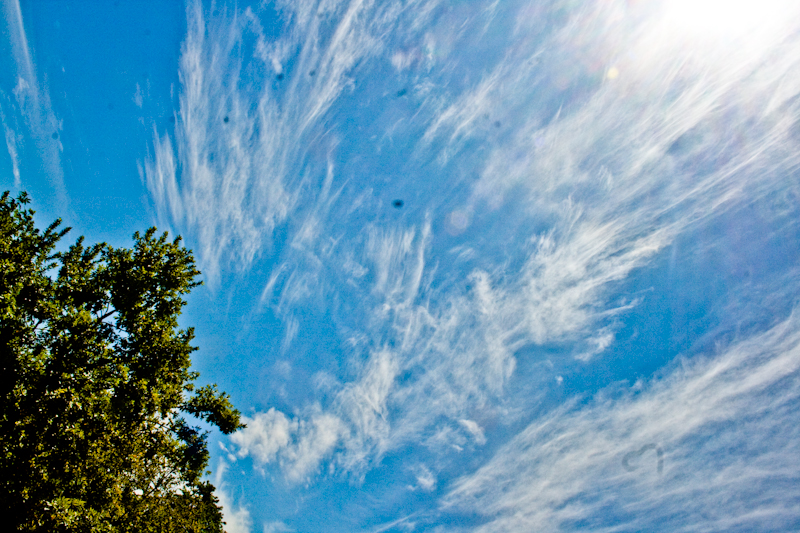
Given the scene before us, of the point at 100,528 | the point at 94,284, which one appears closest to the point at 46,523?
the point at 100,528

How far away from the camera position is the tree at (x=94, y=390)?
39.7 feet

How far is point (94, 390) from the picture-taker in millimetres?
13461

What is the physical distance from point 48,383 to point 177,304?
19.6ft

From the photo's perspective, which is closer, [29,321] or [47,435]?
[47,435]

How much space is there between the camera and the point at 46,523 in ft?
39.7

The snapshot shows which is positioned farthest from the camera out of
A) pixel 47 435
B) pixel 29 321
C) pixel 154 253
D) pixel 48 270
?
pixel 154 253

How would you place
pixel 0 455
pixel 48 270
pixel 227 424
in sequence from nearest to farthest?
pixel 0 455 < pixel 48 270 < pixel 227 424

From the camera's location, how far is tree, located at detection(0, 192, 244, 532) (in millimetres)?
12086

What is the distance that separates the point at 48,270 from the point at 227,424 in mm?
11442

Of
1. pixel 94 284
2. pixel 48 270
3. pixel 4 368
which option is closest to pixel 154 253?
pixel 94 284

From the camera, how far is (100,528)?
12.9 m

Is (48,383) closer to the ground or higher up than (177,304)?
closer to the ground

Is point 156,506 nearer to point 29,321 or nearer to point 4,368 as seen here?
point 4,368

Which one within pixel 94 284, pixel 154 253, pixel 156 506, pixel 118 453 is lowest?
pixel 156 506
